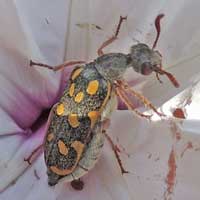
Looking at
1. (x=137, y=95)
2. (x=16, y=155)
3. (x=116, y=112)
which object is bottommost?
(x=16, y=155)

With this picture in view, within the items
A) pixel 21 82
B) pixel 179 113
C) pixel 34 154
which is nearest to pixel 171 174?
pixel 179 113

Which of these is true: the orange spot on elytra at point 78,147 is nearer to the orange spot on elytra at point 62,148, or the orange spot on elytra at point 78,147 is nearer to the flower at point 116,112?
the orange spot on elytra at point 62,148

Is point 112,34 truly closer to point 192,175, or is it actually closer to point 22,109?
point 22,109

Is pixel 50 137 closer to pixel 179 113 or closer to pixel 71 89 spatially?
pixel 71 89

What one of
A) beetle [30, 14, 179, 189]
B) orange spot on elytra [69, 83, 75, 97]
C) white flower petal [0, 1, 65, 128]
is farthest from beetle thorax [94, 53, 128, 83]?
white flower petal [0, 1, 65, 128]

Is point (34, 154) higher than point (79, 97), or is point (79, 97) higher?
point (79, 97)

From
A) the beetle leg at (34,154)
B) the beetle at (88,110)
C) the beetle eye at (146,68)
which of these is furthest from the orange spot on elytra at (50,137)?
the beetle eye at (146,68)
